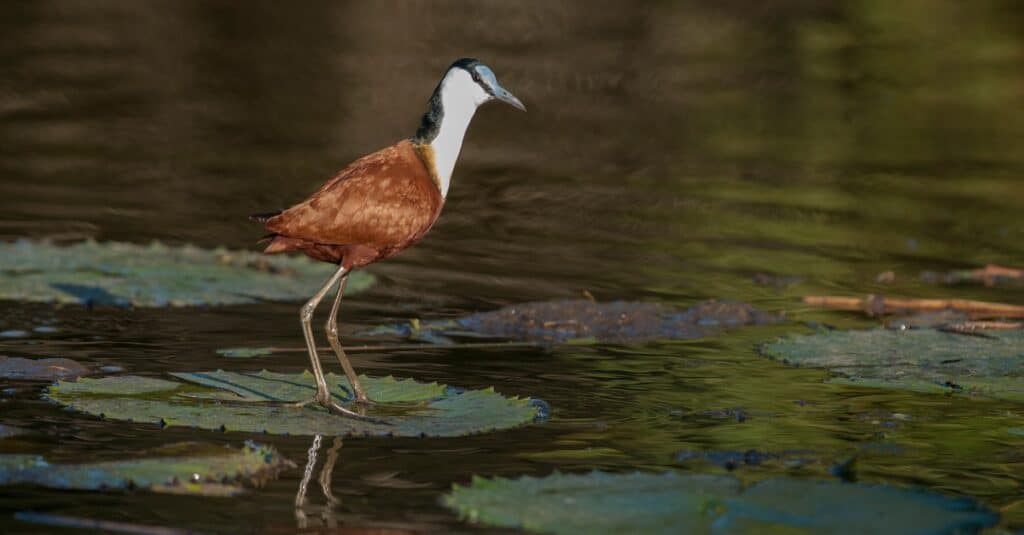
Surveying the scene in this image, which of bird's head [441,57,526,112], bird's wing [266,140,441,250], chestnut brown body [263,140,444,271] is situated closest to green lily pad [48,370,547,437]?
chestnut brown body [263,140,444,271]

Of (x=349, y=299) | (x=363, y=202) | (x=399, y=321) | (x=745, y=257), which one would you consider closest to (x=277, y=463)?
(x=363, y=202)

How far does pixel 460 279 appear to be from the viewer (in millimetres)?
12328

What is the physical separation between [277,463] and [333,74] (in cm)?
1551

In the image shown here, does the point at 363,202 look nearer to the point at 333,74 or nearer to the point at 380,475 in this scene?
the point at 380,475

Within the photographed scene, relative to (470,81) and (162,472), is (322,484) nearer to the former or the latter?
(162,472)

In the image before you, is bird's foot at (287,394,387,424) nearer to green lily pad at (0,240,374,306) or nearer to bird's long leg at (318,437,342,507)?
bird's long leg at (318,437,342,507)

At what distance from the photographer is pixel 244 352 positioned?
9.47m

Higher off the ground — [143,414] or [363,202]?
[363,202]

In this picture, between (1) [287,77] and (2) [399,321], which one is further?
(1) [287,77]

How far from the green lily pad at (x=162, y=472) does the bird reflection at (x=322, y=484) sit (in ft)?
0.62

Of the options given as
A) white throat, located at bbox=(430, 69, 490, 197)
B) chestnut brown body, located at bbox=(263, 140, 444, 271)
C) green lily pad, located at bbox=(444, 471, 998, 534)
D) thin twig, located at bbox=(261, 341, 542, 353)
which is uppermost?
white throat, located at bbox=(430, 69, 490, 197)

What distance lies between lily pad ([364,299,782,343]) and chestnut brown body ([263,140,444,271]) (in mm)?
1773

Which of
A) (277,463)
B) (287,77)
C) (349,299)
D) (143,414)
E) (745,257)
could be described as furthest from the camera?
(287,77)

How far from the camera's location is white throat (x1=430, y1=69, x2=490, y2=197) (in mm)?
8742
